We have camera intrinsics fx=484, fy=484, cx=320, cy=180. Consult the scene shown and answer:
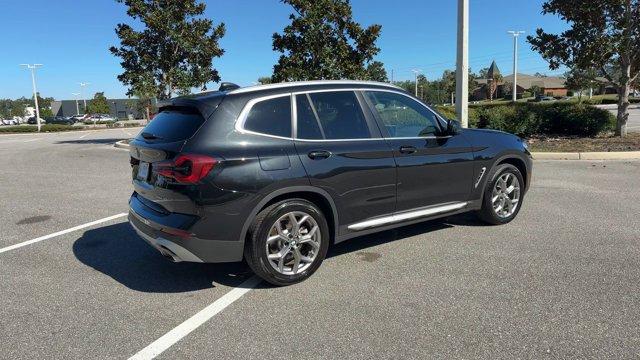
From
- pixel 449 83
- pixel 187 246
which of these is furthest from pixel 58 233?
pixel 449 83

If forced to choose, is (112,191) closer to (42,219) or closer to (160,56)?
(42,219)

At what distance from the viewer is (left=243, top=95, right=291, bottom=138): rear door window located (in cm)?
398

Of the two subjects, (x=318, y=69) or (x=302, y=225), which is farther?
(x=318, y=69)

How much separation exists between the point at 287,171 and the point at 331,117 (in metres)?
0.77

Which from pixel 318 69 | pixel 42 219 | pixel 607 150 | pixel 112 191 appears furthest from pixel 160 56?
pixel 607 150

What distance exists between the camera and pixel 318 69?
49.6ft

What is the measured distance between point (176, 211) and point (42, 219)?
155 inches

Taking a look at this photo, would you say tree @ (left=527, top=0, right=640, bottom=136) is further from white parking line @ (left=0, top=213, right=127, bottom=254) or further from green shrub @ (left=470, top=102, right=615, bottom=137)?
white parking line @ (left=0, top=213, right=127, bottom=254)

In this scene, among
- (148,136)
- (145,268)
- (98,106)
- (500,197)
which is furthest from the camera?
(98,106)

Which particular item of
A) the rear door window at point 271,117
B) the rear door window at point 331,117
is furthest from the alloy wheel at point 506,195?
the rear door window at point 271,117

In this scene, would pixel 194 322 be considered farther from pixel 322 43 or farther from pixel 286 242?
pixel 322 43

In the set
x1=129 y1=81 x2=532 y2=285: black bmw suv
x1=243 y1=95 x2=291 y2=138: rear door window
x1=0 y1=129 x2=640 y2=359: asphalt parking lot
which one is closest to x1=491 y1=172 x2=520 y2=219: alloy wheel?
x1=0 y1=129 x2=640 y2=359: asphalt parking lot

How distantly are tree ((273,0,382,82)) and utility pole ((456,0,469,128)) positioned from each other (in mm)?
3739

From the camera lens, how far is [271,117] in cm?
408
